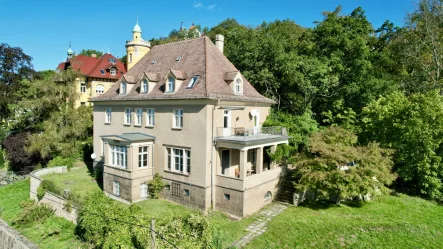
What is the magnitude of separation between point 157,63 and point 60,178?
1383cm

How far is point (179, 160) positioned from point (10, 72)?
1348 inches

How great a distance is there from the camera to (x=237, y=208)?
1812 cm

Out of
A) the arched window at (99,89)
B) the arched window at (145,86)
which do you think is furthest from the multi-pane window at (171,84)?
the arched window at (99,89)

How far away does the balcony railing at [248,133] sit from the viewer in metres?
18.9

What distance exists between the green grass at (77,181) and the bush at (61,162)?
1.04 metres

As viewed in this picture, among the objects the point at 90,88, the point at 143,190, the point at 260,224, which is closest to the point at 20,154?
the point at 90,88

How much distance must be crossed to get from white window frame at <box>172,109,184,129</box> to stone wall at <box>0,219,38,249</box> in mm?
11464

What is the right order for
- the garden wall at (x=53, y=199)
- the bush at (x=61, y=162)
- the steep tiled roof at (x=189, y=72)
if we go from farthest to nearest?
the bush at (x=61, y=162) → the garden wall at (x=53, y=199) → the steep tiled roof at (x=189, y=72)

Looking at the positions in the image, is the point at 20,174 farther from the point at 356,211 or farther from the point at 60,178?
the point at 356,211

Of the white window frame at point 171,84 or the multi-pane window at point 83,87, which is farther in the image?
the multi-pane window at point 83,87

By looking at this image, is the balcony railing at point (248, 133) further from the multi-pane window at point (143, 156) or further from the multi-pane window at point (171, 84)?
the multi-pane window at point (143, 156)

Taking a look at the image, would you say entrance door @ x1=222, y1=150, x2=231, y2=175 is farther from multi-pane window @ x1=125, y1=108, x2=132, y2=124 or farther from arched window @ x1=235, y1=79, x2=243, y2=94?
multi-pane window @ x1=125, y1=108, x2=132, y2=124

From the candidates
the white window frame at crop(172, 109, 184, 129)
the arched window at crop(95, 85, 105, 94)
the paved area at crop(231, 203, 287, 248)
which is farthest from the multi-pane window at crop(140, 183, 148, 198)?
the arched window at crop(95, 85, 105, 94)

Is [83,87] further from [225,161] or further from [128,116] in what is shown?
[225,161]
